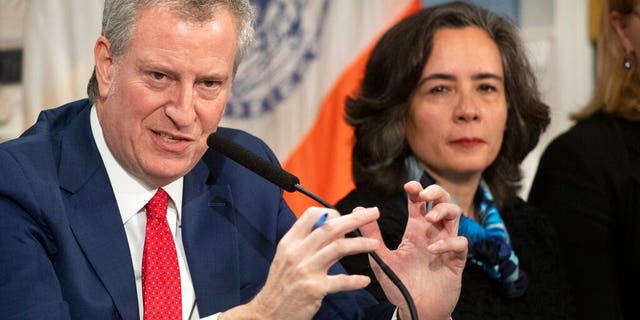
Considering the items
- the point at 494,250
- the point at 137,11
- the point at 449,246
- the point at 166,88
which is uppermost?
the point at 137,11

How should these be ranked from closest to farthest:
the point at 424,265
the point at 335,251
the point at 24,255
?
the point at 335,251 → the point at 24,255 → the point at 424,265

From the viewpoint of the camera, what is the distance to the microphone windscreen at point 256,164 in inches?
65.6

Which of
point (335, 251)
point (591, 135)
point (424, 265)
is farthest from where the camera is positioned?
point (591, 135)

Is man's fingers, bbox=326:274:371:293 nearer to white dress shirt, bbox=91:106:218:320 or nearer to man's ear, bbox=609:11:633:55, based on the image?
white dress shirt, bbox=91:106:218:320

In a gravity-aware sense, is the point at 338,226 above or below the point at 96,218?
above

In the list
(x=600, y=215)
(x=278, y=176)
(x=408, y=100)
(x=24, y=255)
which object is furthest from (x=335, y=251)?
(x=600, y=215)

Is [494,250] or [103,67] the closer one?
[103,67]

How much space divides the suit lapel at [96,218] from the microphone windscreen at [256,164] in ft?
0.78

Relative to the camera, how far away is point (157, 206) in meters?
1.89

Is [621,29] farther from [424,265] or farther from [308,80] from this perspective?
[424,265]

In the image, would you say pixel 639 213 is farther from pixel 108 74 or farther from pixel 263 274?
pixel 108 74

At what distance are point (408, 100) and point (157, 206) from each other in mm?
942

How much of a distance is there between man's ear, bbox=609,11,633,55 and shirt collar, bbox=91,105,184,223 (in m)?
1.47

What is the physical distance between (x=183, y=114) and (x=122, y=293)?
1.11ft
